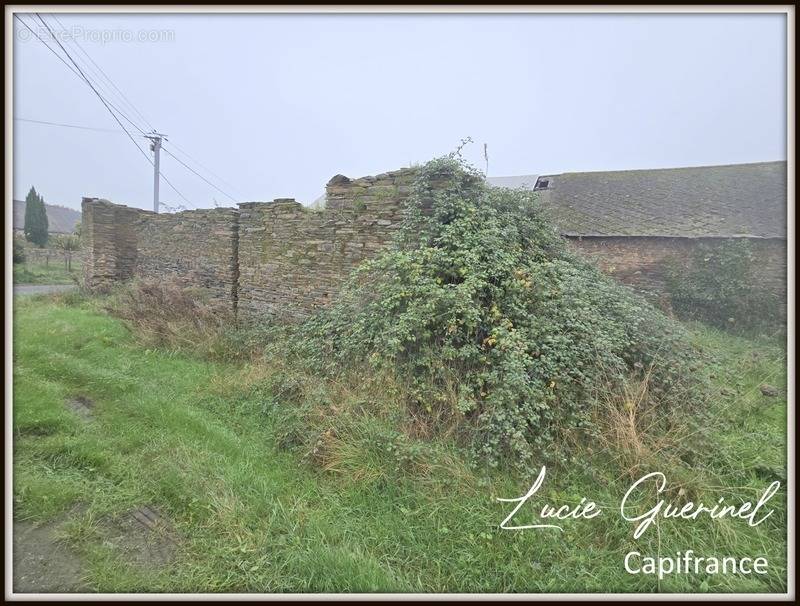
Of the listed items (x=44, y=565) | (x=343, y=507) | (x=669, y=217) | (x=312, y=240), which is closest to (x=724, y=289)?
(x=669, y=217)

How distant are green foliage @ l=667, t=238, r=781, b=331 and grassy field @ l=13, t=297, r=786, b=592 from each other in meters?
6.58

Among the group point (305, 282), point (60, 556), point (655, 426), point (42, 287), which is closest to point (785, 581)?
point (655, 426)

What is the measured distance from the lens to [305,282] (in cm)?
618

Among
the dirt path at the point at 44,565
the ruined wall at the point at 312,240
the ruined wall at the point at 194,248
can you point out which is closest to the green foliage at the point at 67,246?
the ruined wall at the point at 194,248

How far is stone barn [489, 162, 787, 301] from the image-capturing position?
32.3 ft

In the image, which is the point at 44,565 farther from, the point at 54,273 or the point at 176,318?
the point at 54,273

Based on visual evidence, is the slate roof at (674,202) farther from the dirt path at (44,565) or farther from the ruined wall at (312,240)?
the dirt path at (44,565)

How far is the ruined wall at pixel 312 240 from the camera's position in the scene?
530cm

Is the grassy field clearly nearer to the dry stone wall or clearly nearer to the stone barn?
the dry stone wall

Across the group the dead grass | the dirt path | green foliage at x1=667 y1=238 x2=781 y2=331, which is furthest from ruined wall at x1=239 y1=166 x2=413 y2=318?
green foliage at x1=667 y1=238 x2=781 y2=331

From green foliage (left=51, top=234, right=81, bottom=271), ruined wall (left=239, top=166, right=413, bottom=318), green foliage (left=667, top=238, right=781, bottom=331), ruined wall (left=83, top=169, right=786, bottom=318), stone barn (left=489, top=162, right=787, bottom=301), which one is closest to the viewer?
ruined wall (left=239, top=166, right=413, bottom=318)

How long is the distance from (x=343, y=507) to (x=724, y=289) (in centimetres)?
1129

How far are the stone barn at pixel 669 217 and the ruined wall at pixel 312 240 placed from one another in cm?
681

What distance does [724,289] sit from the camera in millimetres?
9305
